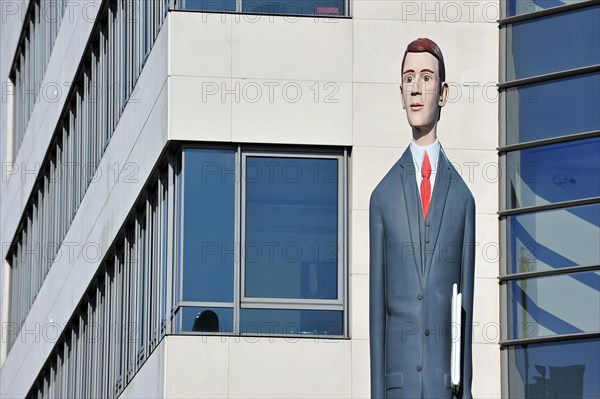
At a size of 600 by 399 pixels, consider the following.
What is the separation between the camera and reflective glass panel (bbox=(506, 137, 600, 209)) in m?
26.5

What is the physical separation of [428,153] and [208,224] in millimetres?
3868

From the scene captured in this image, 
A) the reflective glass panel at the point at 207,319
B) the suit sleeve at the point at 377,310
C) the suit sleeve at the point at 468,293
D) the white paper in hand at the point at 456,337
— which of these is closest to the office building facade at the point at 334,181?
the reflective glass panel at the point at 207,319

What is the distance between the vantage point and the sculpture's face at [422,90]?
23312 millimetres

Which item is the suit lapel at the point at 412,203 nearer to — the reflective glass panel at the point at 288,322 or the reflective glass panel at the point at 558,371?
the reflective glass panel at the point at 288,322

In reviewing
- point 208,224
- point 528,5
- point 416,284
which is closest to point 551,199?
point 528,5

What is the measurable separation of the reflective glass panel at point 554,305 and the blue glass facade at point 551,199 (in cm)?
1

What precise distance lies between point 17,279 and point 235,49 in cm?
2779

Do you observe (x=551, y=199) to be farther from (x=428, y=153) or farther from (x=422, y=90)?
(x=422, y=90)

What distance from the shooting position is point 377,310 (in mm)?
23156

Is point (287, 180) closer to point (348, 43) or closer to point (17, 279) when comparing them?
point (348, 43)

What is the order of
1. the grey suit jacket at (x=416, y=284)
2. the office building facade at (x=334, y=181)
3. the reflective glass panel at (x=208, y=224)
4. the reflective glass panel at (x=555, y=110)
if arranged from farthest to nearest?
the reflective glass panel at (x=555, y=110)
the reflective glass panel at (x=208, y=224)
the office building facade at (x=334, y=181)
the grey suit jacket at (x=416, y=284)

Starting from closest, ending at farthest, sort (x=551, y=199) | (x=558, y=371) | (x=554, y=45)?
(x=558, y=371)
(x=551, y=199)
(x=554, y=45)

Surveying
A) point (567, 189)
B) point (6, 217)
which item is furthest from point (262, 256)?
point (6, 217)

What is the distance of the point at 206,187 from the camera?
26.0 m
